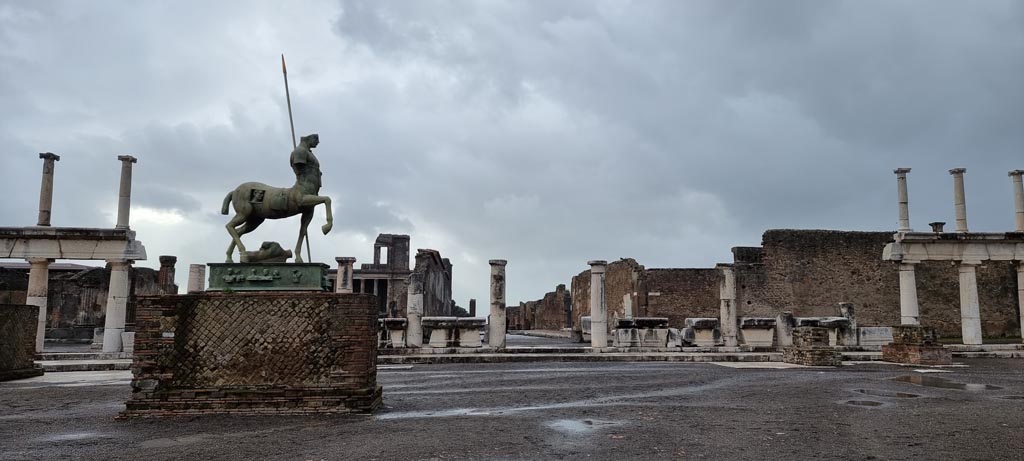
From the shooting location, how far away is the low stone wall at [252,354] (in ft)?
21.6

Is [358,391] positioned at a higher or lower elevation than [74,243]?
lower

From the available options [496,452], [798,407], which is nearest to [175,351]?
[496,452]

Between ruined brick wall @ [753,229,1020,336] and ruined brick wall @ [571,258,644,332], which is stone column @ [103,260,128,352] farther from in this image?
ruined brick wall @ [753,229,1020,336]

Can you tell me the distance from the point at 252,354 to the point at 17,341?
7.54 m

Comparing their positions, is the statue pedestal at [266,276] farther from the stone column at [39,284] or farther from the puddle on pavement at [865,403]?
the stone column at [39,284]

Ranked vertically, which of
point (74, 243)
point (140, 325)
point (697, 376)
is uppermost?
point (74, 243)

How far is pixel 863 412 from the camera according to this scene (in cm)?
681

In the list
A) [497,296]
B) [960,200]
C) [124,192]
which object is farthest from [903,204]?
[124,192]

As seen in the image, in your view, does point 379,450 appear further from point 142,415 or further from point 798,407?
point 798,407

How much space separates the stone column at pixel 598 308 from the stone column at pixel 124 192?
12193 millimetres

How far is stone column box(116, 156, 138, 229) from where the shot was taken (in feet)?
55.9

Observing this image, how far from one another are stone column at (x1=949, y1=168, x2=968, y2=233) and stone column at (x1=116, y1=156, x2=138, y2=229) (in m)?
23.0

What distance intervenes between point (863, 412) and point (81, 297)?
31129 mm

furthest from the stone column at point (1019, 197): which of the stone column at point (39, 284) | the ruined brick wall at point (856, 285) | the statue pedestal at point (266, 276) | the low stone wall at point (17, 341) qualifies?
the stone column at point (39, 284)
